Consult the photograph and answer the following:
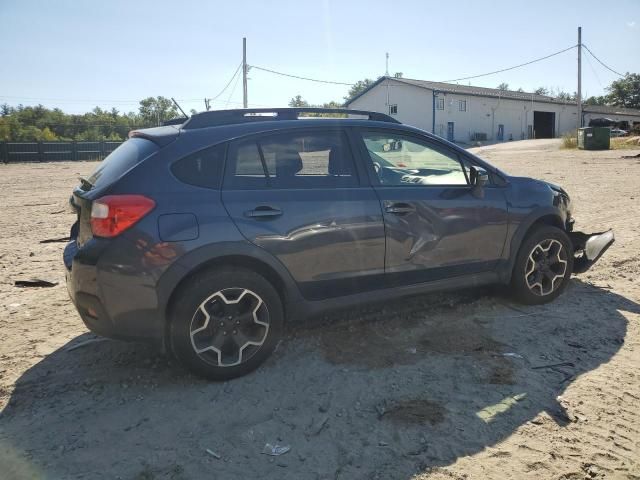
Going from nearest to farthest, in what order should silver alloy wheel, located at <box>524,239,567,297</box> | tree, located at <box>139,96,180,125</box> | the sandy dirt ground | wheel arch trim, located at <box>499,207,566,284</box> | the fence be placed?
the sandy dirt ground, wheel arch trim, located at <box>499,207,566,284</box>, silver alloy wheel, located at <box>524,239,567,297</box>, the fence, tree, located at <box>139,96,180,125</box>

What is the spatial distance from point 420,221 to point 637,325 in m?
2.06

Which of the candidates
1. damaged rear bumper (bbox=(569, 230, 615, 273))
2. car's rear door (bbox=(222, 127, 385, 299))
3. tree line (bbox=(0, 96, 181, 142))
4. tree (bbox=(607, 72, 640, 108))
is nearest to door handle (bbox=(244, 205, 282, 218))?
car's rear door (bbox=(222, 127, 385, 299))

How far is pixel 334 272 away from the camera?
141 inches

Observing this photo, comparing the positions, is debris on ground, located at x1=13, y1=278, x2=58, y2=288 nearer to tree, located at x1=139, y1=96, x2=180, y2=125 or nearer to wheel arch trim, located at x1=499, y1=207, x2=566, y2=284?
wheel arch trim, located at x1=499, y1=207, x2=566, y2=284

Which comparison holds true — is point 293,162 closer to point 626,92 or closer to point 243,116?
point 243,116

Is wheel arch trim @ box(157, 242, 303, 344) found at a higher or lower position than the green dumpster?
lower

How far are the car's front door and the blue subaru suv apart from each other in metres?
0.01

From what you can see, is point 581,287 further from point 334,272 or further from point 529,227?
point 334,272

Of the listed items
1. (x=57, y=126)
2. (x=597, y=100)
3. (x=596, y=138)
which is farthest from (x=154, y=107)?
(x=597, y=100)

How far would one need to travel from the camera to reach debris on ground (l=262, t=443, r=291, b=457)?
260 cm

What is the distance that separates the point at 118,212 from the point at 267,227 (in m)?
0.92

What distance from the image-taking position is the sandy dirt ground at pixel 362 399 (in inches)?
99.2

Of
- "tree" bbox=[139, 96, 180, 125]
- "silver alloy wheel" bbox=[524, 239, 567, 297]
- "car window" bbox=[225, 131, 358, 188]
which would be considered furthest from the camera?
"tree" bbox=[139, 96, 180, 125]

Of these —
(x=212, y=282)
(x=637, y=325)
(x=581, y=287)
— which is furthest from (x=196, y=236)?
(x=581, y=287)
